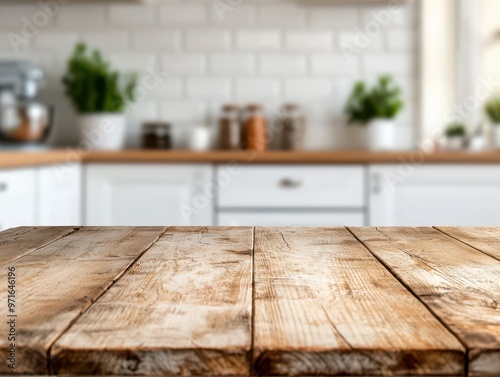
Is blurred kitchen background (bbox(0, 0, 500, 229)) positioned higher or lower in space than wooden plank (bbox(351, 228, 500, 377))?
higher

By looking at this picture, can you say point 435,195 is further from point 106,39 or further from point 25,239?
point 25,239

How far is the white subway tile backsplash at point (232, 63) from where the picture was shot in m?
3.17

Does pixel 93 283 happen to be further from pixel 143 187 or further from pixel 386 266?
pixel 143 187

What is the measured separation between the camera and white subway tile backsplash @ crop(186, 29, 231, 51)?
3172mm

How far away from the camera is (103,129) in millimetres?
3029

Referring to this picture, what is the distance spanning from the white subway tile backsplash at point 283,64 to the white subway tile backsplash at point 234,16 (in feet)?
0.60

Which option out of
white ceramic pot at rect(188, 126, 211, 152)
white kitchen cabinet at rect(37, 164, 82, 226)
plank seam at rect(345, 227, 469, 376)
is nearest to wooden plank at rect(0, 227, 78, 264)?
plank seam at rect(345, 227, 469, 376)

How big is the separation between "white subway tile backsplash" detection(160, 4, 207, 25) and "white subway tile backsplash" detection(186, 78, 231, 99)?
28 centimetres

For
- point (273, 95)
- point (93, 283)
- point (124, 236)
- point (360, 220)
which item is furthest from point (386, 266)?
point (273, 95)

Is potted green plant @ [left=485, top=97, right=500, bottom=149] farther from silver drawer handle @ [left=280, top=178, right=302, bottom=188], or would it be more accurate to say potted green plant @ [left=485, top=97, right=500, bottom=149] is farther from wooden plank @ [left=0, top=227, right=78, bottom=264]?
wooden plank @ [left=0, top=227, right=78, bottom=264]

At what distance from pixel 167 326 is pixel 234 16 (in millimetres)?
2800

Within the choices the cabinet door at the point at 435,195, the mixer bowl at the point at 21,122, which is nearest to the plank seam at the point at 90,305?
the cabinet door at the point at 435,195

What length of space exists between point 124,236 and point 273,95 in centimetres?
221

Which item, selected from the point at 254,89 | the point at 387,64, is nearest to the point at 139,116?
the point at 254,89
